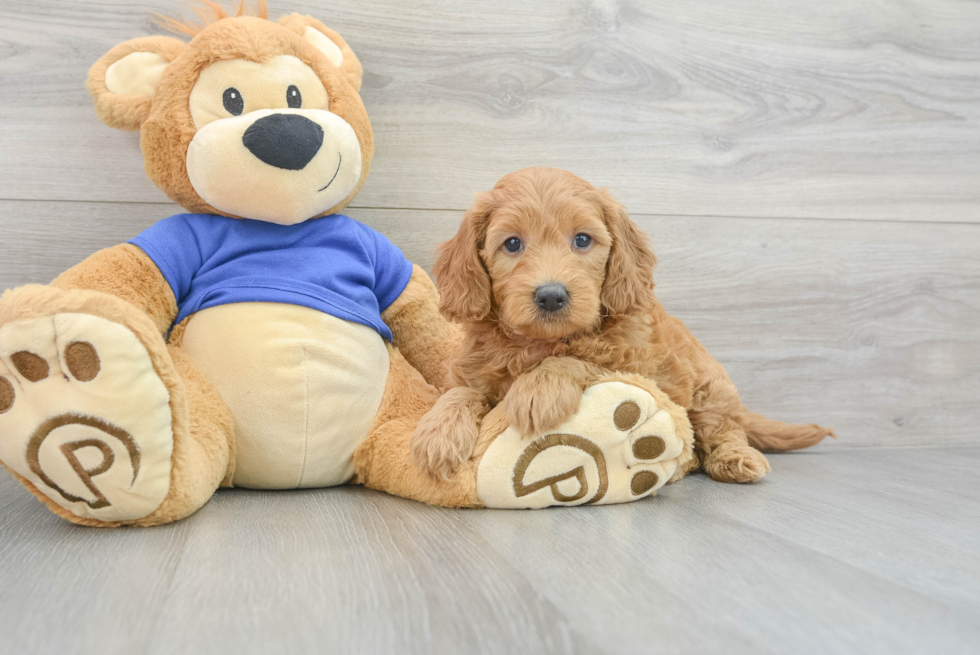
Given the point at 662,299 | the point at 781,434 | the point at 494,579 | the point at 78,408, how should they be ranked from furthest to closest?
the point at 662,299, the point at 781,434, the point at 78,408, the point at 494,579

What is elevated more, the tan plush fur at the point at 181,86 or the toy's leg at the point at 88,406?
the tan plush fur at the point at 181,86

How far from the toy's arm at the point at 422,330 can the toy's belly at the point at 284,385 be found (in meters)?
0.20

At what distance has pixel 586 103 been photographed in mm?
1993

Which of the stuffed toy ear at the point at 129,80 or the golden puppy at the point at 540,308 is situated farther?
the stuffed toy ear at the point at 129,80

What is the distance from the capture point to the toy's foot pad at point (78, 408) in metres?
1.07

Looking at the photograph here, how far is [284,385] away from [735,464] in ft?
3.36

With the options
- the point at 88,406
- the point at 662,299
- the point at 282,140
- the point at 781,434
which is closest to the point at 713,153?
the point at 662,299

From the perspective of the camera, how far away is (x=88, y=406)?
Answer: 1080mm

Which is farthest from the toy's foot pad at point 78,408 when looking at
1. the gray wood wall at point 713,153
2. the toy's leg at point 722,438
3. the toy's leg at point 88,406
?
the toy's leg at point 722,438

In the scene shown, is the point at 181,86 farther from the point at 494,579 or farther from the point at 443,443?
the point at 494,579

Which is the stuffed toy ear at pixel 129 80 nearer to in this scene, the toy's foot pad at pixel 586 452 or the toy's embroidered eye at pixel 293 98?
the toy's embroidered eye at pixel 293 98

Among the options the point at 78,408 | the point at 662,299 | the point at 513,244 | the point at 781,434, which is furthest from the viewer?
the point at 662,299

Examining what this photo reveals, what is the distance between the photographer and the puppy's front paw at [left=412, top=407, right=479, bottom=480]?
1.29m

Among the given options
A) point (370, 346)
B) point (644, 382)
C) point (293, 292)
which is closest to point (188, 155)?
point (293, 292)
